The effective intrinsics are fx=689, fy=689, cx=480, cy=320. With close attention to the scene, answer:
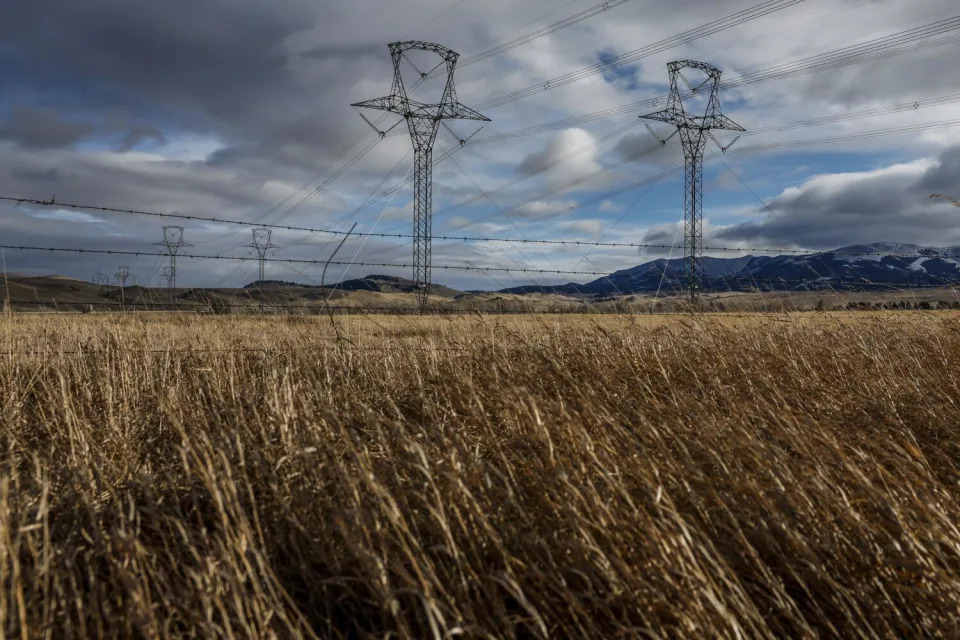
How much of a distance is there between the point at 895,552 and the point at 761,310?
39.1 feet

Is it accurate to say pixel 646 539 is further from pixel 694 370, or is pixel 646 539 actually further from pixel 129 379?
pixel 129 379

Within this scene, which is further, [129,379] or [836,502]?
[129,379]

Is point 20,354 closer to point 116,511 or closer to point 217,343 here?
point 217,343

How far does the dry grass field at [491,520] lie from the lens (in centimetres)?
321

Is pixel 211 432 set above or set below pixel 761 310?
below

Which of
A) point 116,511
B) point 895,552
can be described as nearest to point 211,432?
point 116,511

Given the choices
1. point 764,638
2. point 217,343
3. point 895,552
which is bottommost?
point 764,638

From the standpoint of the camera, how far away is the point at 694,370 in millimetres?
8570

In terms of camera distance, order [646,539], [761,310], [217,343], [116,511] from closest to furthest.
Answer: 1. [646,539]
2. [116,511]
3. [217,343]
4. [761,310]

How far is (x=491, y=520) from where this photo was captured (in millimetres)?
3988

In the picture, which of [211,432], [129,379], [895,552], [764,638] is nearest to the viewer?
[764,638]

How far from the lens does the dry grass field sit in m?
3.21

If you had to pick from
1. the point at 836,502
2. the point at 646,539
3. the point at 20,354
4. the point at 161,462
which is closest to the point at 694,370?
the point at 836,502

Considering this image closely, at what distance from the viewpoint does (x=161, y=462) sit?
5773 mm
